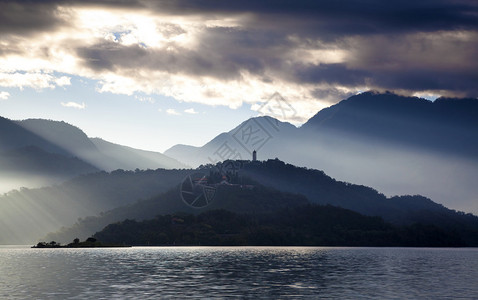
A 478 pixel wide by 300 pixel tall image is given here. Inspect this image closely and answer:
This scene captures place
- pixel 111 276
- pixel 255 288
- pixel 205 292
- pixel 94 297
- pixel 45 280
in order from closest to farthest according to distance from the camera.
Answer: pixel 94 297, pixel 205 292, pixel 255 288, pixel 45 280, pixel 111 276

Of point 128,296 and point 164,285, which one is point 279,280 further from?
point 128,296

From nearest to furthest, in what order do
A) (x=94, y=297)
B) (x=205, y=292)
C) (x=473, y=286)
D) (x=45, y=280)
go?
(x=94, y=297)
(x=205, y=292)
(x=473, y=286)
(x=45, y=280)

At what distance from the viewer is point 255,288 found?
98.6 metres

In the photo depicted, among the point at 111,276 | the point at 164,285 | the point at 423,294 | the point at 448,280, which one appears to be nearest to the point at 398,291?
the point at 423,294

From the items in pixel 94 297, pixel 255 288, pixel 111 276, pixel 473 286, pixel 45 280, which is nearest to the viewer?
pixel 94 297

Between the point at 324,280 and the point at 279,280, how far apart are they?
29.5 feet

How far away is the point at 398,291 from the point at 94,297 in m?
49.3

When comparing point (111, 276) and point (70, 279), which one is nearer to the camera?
point (70, 279)

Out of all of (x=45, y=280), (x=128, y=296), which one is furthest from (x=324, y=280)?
(x=45, y=280)

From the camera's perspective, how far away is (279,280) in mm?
114312

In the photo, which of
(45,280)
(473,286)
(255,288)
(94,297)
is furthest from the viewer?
(45,280)

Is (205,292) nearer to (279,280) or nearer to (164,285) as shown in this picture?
(164,285)

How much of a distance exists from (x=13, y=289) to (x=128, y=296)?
75.9ft

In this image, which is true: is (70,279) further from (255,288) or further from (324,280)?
(324,280)
